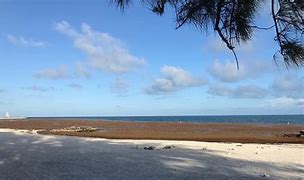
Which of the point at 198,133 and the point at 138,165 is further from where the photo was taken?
the point at 198,133

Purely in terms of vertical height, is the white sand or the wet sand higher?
the wet sand

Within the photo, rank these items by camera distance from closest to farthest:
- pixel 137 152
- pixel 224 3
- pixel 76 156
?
1. pixel 224 3
2. pixel 76 156
3. pixel 137 152

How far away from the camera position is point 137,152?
536 inches

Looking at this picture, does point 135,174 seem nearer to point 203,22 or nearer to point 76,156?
point 76,156

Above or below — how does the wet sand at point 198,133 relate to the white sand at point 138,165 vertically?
above

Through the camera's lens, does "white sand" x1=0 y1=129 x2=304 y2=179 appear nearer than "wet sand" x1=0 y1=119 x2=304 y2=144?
Yes

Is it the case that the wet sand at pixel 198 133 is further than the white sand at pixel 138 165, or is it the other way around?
the wet sand at pixel 198 133

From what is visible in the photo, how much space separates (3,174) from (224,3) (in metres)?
5.63

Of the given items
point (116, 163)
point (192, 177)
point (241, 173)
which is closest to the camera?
point (192, 177)

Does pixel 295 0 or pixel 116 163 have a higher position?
pixel 295 0

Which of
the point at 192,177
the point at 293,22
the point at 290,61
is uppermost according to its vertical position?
the point at 293,22

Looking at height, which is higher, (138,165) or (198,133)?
(198,133)

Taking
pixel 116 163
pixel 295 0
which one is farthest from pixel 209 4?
pixel 116 163

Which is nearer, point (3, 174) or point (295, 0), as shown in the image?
point (295, 0)
